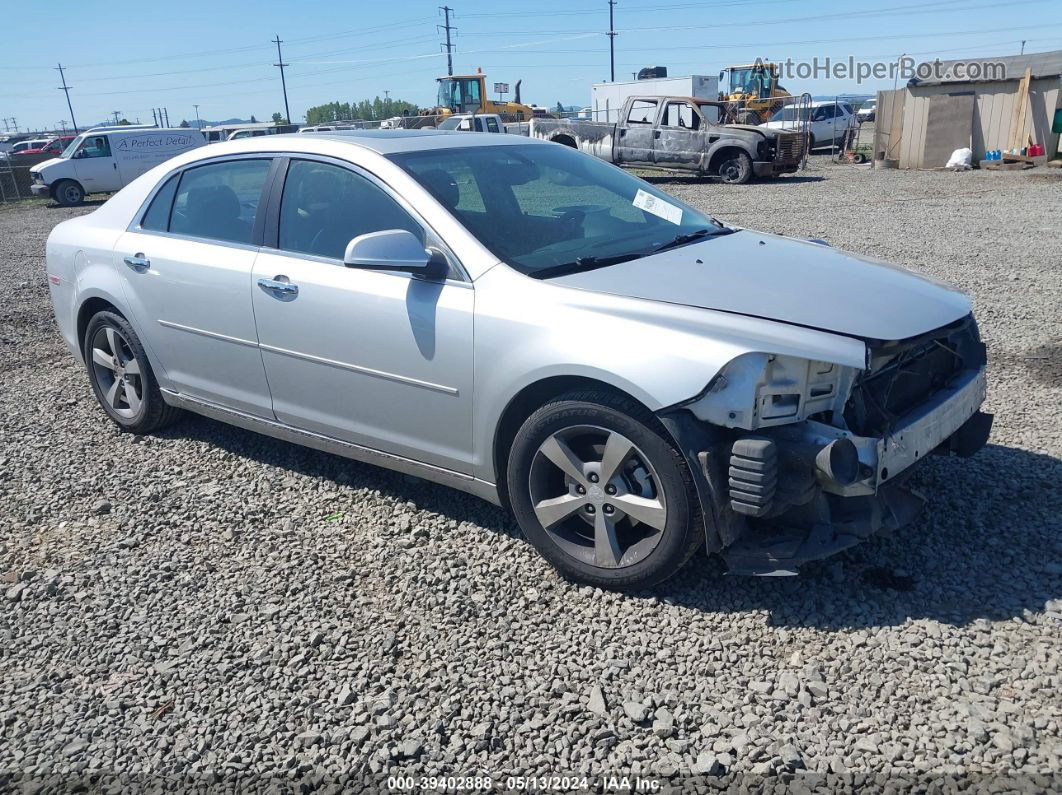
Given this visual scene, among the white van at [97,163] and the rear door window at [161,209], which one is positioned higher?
the rear door window at [161,209]

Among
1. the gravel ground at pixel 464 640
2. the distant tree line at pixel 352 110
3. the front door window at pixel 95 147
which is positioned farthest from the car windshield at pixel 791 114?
the distant tree line at pixel 352 110

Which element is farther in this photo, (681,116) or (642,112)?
(642,112)

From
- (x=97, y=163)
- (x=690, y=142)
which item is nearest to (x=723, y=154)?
(x=690, y=142)

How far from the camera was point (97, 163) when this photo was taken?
23.3 metres

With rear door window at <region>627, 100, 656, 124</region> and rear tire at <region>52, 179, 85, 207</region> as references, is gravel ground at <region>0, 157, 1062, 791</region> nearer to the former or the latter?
rear door window at <region>627, 100, 656, 124</region>

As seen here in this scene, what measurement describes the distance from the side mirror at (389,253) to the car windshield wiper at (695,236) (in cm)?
104

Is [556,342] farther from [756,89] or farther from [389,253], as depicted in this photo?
[756,89]

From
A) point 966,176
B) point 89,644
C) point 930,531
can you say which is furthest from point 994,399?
point 966,176

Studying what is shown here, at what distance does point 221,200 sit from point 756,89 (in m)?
34.0

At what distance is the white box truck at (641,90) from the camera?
32219mm

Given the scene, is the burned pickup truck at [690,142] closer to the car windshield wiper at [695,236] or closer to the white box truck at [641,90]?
the white box truck at [641,90]

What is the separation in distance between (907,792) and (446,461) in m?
2.06

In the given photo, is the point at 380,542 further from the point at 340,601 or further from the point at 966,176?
the point at 966,176

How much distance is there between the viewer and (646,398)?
2.94 meters
